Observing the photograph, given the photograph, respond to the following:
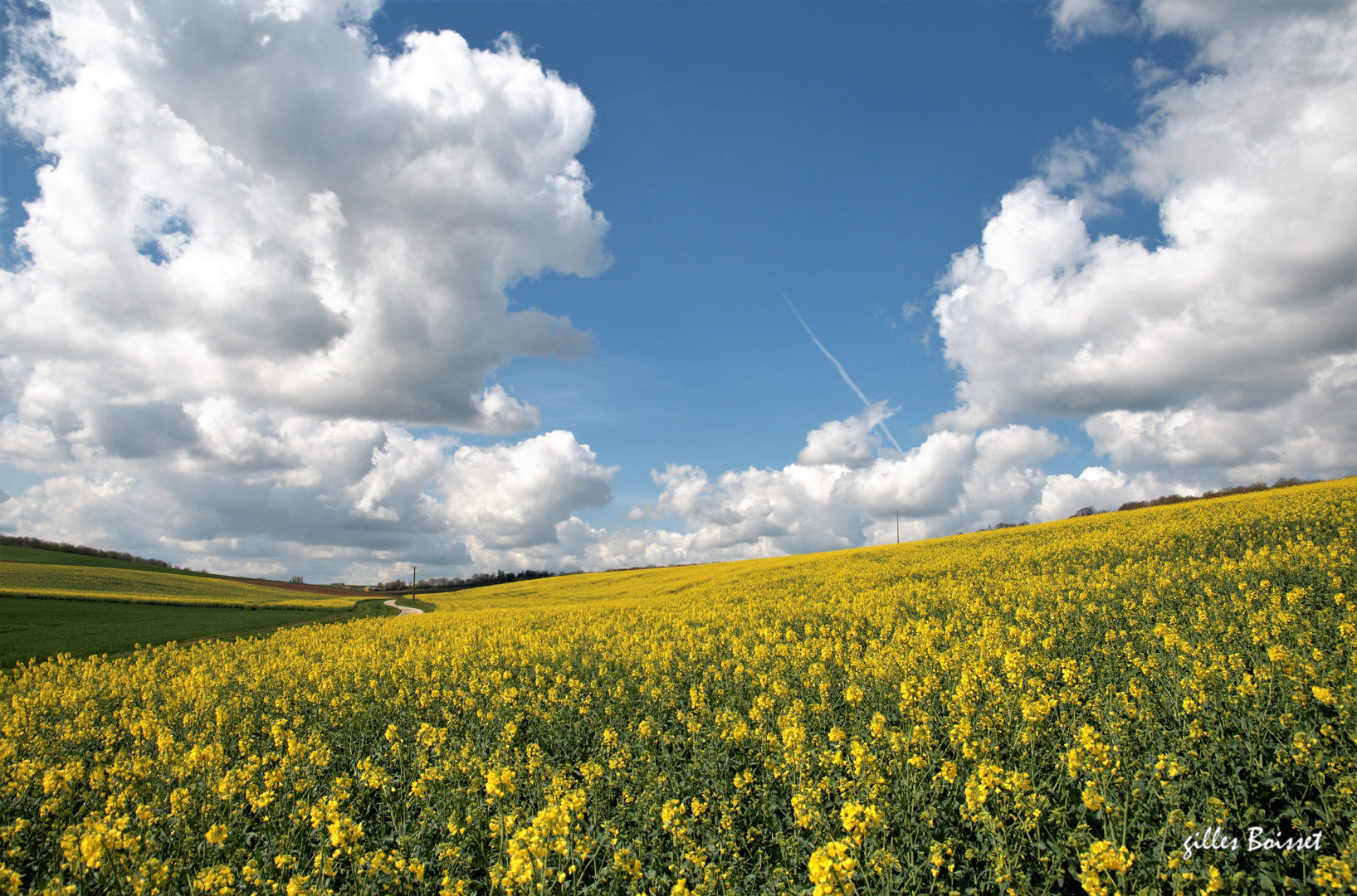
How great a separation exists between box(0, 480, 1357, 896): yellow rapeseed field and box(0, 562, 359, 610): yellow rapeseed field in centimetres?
4207

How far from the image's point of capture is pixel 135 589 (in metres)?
52.5

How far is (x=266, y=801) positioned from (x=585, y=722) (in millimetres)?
4033

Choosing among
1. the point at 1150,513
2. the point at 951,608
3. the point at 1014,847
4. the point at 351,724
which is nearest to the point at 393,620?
the point at 351,724

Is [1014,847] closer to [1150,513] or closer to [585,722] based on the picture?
[585,722]

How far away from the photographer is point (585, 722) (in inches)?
343

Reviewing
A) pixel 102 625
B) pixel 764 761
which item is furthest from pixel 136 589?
pixel 764 761

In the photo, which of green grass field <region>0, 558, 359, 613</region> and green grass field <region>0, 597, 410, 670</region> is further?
green grass field <region>0, 558, 359, 613</region>
